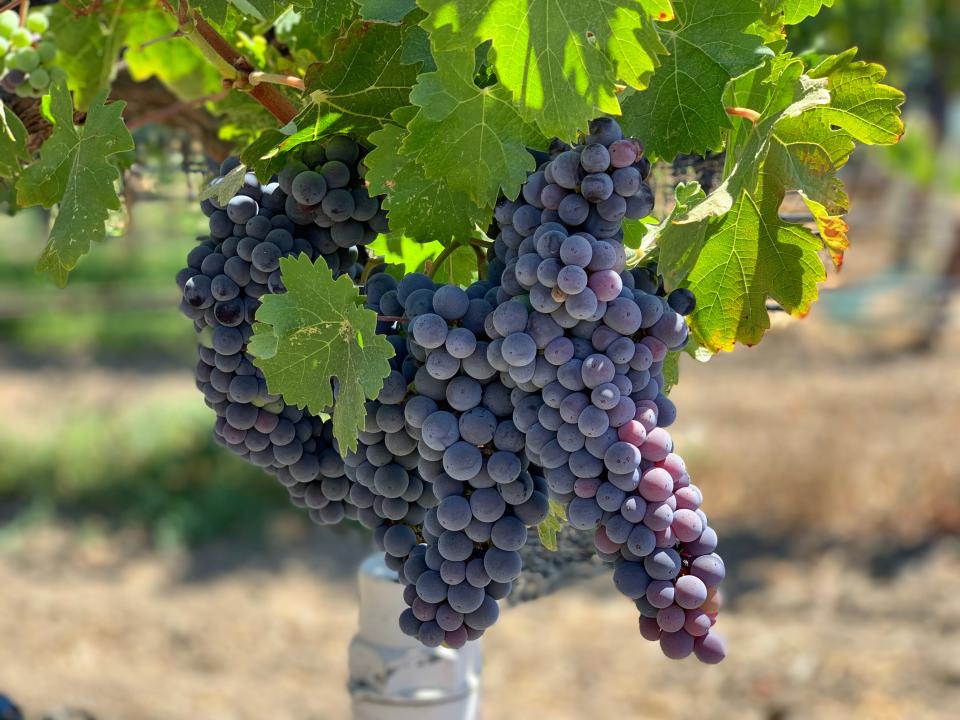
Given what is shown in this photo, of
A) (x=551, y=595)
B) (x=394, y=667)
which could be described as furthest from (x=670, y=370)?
(x=551, y=595)

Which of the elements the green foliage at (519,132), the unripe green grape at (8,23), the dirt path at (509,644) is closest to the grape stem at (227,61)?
the green foliage at (519,132)

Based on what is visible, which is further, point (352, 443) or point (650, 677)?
point (650, 677)

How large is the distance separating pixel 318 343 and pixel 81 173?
10.7 inches

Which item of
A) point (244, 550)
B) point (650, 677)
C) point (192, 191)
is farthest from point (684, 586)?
point (244, 550)

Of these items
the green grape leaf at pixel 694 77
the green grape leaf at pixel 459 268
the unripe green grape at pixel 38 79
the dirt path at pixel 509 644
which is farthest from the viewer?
the dirt path at pixel 509 644

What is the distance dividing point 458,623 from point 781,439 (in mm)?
4430

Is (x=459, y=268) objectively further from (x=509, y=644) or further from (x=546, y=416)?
(x=509, y=644)

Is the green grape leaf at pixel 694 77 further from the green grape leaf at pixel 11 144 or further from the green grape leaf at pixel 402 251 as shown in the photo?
the green grape leaf at pixel 11 144

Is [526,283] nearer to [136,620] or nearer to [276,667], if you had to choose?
[276,667]

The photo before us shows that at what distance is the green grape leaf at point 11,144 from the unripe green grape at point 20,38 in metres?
0.17

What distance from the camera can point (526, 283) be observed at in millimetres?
673

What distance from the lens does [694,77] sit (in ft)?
2.53

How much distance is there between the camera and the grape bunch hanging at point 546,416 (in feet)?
2.19

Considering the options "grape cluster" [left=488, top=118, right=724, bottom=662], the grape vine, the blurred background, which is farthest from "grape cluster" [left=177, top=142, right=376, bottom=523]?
the blurred background
